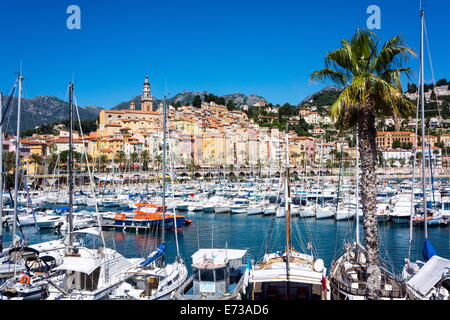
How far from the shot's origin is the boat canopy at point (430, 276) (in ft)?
28.9

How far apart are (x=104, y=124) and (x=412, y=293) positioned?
342 ft

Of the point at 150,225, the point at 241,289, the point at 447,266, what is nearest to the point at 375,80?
the point at 447,266

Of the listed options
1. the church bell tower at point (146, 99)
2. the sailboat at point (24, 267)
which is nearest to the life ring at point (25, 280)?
the sailboat at point (24, 267)

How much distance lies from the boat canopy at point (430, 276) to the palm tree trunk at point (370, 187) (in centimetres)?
116

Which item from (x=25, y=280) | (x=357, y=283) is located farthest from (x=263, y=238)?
(x=357, y=283)

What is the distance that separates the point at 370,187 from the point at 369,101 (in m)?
1.76

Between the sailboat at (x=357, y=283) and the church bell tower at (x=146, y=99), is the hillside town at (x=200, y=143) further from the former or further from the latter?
the sailboat at (x=357, y=283)

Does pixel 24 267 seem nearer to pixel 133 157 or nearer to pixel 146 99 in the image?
pixel 133 157

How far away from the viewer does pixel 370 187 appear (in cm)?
848

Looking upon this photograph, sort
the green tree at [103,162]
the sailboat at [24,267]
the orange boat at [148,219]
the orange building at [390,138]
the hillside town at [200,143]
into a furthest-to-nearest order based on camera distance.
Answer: the orange building at [390,138] < the hillside town at [200,143] < the green tree at [103,162] < the orange boat at [148,219] < the sailboat at [24,267]

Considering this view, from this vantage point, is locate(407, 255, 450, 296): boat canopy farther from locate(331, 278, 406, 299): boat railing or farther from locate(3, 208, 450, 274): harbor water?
locate(3, 208, 450, 274): harbor water

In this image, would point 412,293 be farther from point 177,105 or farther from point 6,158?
point 177,105

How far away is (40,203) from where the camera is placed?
4288 cm

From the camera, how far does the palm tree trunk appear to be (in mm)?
8461
